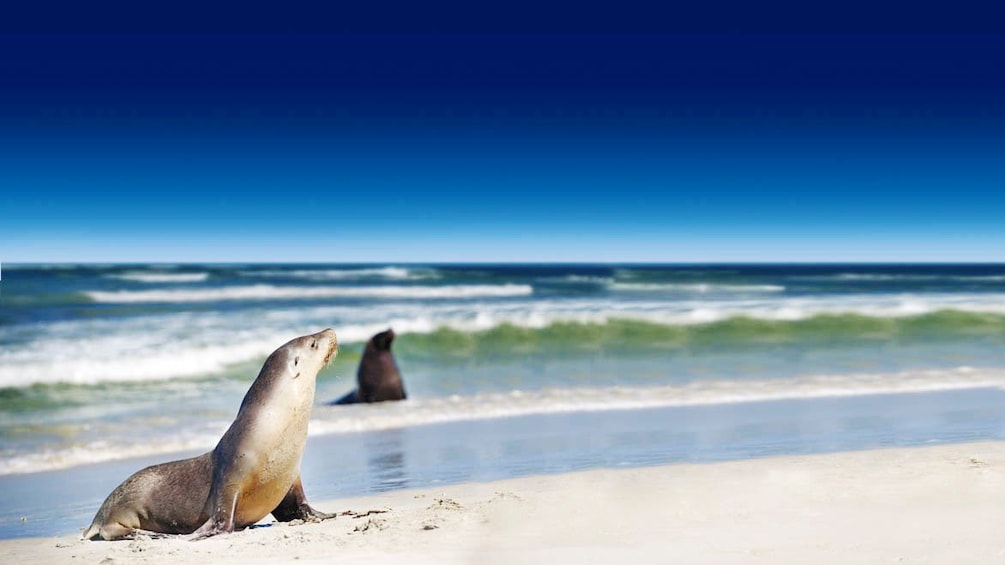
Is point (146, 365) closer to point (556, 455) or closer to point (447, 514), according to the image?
point (556, 455)

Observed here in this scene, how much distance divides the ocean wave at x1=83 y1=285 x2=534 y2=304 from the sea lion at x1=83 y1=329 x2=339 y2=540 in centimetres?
2837

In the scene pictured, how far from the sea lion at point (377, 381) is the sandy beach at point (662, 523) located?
573cm

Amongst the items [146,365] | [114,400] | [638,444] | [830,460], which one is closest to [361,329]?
[146,365]

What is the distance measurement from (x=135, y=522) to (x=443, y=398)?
6839 mm

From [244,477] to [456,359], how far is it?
12342 millimetres

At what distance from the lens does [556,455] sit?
789cm

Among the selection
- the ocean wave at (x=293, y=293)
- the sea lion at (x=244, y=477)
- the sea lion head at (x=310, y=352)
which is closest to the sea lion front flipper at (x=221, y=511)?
the sea lion at (x=244, y=477)

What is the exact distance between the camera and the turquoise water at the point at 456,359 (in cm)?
1067

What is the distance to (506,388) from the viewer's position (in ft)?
42.3

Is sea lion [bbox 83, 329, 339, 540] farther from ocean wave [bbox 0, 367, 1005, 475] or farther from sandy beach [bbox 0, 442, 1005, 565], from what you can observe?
ocean wave [bbox 0, 367, 1005, 475]

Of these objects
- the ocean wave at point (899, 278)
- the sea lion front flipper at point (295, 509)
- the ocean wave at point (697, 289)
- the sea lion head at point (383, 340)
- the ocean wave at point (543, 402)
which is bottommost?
the ocean wave at point (543, 402)

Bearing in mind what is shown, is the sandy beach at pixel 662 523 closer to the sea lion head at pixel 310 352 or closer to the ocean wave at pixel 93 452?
the sea lion head at pixel 310 352

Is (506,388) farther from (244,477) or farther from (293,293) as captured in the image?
(293,293)

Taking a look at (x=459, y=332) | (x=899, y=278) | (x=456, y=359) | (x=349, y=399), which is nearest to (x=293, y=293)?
(x=459, y=332)
